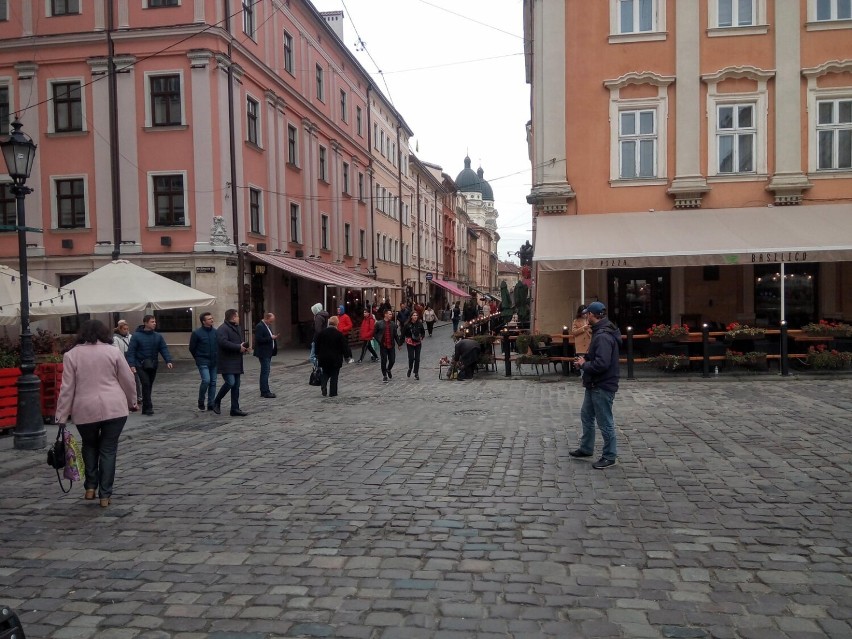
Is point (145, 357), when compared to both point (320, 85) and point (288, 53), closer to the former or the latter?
point (288, 53)

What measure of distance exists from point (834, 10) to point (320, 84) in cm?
2204

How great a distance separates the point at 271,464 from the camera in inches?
303

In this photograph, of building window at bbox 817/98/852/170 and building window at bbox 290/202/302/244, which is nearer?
building window at bbox 817/98/852/170

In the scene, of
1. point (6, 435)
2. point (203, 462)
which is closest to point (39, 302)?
point (6, 435)

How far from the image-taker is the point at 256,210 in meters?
25.5

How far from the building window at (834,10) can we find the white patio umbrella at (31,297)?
18.8 meters

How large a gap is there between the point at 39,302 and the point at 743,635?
14.6m

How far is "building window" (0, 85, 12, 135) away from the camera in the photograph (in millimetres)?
23406

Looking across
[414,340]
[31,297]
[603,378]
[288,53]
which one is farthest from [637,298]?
[288,53]

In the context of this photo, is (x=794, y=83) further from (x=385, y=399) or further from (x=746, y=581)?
(x=746, y=581)

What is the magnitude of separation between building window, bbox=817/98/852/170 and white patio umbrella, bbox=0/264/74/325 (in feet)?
58.9

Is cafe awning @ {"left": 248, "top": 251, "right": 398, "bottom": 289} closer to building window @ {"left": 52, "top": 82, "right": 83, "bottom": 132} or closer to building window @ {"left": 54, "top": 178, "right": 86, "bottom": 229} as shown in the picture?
building window @ {"left": 54, "top": 178, "right": 86, "bottom": 229}

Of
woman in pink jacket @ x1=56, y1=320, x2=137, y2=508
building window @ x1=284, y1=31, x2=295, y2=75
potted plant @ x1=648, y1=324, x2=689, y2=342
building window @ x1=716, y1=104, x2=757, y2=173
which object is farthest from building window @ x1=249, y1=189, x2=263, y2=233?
woman in pink jacket @ x1=56, y1=320, x2=137, y2=508

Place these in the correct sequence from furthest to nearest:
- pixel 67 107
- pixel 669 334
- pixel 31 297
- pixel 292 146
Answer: pixel 292 146
pixel 67 107
pixel 669 334
pixel 31 297
